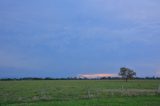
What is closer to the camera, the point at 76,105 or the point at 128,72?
the point at 76,105

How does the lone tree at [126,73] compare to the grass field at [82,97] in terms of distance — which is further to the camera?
the lone tree at [126,73]

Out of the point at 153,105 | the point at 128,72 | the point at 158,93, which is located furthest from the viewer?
the point at 128,72

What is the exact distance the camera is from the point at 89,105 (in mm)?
26469

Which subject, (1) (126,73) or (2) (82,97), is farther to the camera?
(1) (126,73)

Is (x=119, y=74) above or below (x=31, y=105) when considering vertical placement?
above

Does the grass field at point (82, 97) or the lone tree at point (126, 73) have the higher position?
the lone tree at point (126, 73)

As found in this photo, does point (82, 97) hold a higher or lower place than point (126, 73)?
lower

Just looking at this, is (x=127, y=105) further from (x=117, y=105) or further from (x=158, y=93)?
(x=158, y=93)

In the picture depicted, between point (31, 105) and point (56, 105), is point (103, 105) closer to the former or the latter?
point (56, 105)

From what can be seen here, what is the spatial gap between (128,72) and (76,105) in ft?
435

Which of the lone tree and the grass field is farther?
the lone tree

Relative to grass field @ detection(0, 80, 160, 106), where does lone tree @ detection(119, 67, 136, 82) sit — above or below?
above

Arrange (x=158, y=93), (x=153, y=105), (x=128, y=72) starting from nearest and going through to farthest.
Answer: (x=153, y=105), (x=158, y=93), (x=128, y=72)

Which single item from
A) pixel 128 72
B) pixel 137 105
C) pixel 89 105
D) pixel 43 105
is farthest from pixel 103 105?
pixel 128 72
